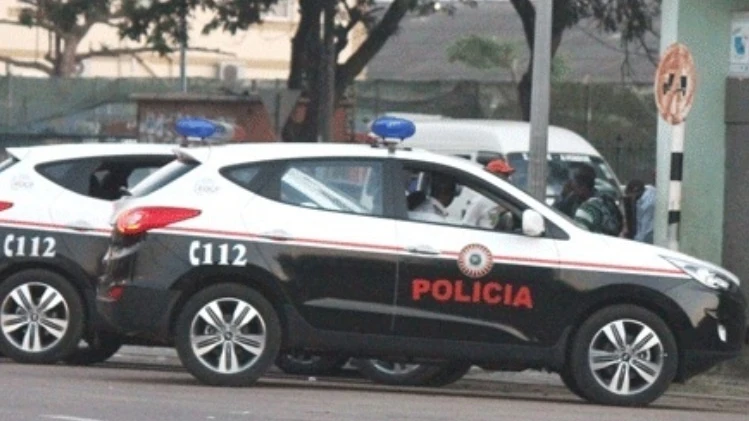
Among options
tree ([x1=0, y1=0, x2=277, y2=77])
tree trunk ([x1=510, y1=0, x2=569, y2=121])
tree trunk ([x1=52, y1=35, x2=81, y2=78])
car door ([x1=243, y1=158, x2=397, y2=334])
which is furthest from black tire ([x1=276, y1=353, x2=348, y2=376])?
tree trunk ([x1=52, y1=35, x2=81, y2=78])

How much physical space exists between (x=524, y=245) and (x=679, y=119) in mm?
3309

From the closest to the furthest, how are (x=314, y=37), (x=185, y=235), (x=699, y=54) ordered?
1. (x=185, y=235)
2. (x=699, y=54)
3. (x=314, y=37)

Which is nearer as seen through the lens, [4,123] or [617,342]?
[617,342]

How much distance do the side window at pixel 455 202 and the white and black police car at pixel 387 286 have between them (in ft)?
0.07

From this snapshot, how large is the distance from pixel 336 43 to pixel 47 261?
57.6 feet

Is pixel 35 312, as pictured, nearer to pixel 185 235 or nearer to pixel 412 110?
pixel 185 235

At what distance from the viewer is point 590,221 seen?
17.0m

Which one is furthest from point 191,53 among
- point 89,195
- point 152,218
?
point 152,218

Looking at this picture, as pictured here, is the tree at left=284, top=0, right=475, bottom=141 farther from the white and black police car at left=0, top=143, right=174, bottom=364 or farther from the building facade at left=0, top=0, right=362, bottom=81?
the building facade at left=0, top=0, right=362, bottom=81

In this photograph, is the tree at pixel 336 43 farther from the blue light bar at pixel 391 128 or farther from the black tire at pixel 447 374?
the blue light bar at pixel 391 128

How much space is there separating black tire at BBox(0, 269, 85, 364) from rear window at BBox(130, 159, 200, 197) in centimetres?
141

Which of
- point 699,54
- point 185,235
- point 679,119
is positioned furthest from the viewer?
point 699,54

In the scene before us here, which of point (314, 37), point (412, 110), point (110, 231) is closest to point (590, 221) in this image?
point (110, 231)

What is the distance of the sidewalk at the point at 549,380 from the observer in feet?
52.4
